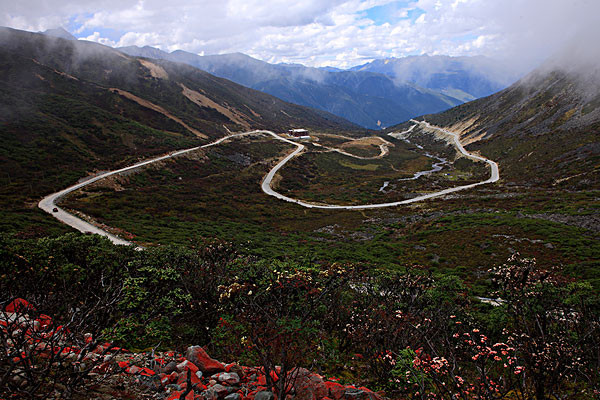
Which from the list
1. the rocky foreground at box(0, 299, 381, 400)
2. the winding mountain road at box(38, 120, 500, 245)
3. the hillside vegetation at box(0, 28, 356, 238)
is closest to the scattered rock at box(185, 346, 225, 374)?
the rocky foreground at box(0, 299, 381, 400)

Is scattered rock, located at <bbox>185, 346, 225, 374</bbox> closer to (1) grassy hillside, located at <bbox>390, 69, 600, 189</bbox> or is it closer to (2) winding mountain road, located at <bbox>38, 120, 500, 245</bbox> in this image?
(2) winding mountain road, located at <bbox>38, 120, 500, 245</bbox>

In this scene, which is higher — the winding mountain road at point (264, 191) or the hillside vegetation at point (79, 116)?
the hillside vegetation at point (79, 116)

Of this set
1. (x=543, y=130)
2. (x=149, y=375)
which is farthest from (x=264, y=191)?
(x=543, y=130)

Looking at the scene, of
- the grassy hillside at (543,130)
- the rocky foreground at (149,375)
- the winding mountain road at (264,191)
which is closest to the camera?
the rocky foreground at (149,375)

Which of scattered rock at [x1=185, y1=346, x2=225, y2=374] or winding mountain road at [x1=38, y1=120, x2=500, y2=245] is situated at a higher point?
scattered rock at [x1=185, y1=346, x2=225, y2=374]

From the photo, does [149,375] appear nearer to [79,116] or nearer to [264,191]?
[264,191]

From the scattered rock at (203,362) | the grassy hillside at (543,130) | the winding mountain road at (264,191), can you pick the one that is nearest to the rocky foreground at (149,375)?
the scattered rock at (203,362)

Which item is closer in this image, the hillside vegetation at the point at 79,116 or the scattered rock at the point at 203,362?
the scattered rock at the point at 203,362

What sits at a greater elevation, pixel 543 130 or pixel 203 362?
pixel 543 130

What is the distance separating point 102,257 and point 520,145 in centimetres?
12489

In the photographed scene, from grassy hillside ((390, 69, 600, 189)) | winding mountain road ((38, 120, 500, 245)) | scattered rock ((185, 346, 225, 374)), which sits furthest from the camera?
grassy hillside ((390, 69, 600, 189))

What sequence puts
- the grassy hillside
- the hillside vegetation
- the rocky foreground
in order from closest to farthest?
the rocky foreground < the hillside vegetation < the grassy hillside

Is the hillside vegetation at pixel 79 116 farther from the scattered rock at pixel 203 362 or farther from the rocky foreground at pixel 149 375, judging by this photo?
the scattered rock at pixel 203 362

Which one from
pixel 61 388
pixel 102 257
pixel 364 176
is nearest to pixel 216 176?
pixel 364 176
